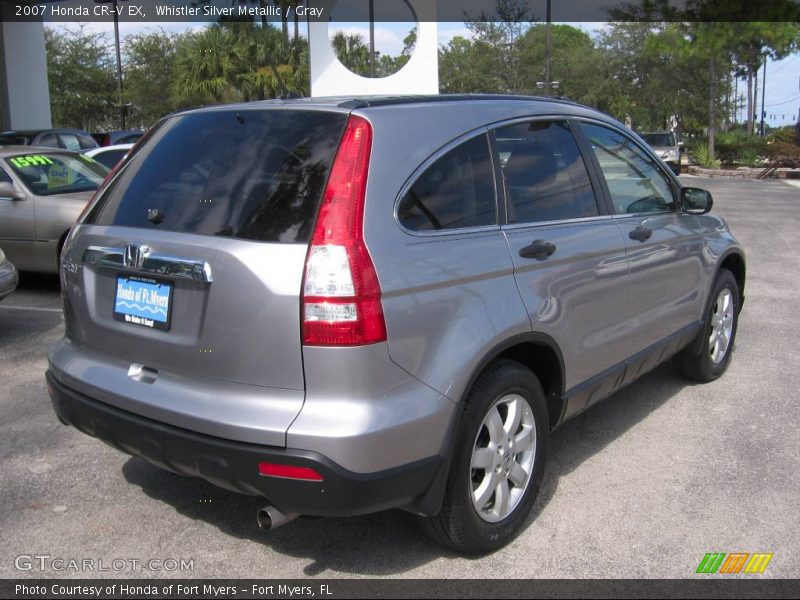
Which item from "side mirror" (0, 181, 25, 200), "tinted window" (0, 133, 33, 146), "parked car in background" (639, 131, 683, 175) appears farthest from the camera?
"parked car in background" (639, 131, 683, 175)

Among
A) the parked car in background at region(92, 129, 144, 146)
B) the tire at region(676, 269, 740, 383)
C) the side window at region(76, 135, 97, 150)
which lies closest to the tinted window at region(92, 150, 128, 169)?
the side window at region(76, 135, 97, 150)

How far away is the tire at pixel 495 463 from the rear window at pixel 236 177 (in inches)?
37.9

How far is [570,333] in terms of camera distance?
3.58 m

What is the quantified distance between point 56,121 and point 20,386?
40.9 meters

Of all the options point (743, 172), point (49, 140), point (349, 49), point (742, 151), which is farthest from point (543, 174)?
point (349, 49)

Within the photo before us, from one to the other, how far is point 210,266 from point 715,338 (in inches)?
151

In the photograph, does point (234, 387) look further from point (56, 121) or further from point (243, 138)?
point (56, 121)

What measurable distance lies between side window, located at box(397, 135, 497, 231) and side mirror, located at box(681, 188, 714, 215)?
2.08m

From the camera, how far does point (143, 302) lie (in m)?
3.05

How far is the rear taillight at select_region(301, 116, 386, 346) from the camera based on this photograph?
8.68ft

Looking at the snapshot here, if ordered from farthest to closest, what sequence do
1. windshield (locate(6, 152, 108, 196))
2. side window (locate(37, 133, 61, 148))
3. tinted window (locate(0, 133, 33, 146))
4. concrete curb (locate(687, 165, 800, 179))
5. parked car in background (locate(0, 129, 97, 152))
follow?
concrete curb (locate(687, 165, 800, 179))
side window (locate(37, 133, 61, 148))
parked car in background (locate(0, 129, 97, 152))
tinted window (locate(0, 133, 33, 146))
windshield (locate(6, 152, 108, 196))

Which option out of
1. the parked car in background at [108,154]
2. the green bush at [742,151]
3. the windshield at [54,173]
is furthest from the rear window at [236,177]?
the green bush at [742,151]

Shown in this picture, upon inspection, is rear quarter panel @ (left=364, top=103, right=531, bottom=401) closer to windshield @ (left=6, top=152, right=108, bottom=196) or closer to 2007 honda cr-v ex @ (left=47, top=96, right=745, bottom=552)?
2007 honda cr-v ex @ (left=47, top=96, right=745, bottom=552)

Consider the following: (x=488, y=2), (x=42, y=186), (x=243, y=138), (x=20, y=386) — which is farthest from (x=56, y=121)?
(x=243, y=138)
